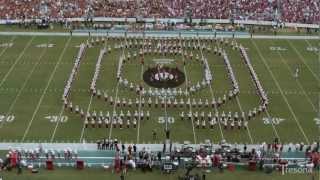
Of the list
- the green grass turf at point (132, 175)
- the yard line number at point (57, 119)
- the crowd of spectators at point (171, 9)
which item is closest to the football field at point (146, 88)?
the yard line number at point (57, 119)

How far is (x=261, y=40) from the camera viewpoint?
37094 millimetres

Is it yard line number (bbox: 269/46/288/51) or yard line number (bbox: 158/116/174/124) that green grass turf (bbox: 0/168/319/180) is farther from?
yard line number (bbox: 269/46/288/51)

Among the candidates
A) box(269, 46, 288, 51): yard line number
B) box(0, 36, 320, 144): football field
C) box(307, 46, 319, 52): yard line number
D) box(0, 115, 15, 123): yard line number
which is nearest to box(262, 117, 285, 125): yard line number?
box(0, 36, 320, 144): football field

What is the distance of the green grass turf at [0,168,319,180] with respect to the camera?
2189 centimetres

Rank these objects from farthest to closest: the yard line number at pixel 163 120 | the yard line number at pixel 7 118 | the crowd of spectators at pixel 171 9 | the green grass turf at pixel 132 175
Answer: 1. the crowd of spectators at pixel 171 9
2. the yard line number at pixel 163 120
3. the yard line number at pixel 7 118
4. the green grass turf at pixel 132 175

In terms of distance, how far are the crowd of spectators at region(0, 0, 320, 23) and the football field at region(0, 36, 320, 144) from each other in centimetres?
474

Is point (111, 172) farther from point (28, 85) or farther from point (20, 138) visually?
point (28, 85)

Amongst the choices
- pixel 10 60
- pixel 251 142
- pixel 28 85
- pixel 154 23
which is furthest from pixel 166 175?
pixel 154 23

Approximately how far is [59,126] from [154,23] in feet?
51.8

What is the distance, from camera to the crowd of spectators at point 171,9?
41250 mm

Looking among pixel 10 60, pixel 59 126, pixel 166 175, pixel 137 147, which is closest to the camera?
pixel 166 175

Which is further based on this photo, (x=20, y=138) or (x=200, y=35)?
(x=200, y=35)

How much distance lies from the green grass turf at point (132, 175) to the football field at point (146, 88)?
2.62 metres

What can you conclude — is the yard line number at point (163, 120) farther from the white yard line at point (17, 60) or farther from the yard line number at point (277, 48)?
the yard line number at point (277, 48)
